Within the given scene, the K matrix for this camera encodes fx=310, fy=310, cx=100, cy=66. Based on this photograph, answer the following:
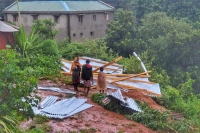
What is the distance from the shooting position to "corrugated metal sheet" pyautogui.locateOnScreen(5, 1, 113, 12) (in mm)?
22922

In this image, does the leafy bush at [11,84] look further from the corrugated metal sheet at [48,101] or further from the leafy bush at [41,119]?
the corrugated metal sheet at [48,101]

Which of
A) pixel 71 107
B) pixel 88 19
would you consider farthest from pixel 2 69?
pixel 88 19

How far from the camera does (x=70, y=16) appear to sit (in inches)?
887

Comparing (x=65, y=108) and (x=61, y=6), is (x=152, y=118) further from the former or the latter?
(x=61, y=6)

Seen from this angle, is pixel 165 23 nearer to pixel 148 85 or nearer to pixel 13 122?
pixel 148 85

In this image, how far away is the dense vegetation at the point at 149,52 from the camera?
10.7 metres

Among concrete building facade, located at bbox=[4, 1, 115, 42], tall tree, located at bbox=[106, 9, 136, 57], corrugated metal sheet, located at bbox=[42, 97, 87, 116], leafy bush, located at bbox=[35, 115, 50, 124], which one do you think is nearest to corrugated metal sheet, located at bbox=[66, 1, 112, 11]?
concrete building facade, located at bbox=[4, 1, 115, 42]

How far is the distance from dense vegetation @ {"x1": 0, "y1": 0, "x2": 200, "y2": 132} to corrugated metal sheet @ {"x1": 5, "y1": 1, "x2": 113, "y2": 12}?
3966mm

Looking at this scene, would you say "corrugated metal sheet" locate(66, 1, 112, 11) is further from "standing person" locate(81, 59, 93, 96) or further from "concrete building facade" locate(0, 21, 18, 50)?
"standing person" locate(81, 59, 93, 96)

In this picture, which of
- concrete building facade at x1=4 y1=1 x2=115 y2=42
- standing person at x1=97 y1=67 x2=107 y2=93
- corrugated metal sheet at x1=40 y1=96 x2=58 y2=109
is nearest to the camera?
corrugated metal sheet at x1=40 y1=96 x2=58 y2=109

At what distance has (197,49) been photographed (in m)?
17.5

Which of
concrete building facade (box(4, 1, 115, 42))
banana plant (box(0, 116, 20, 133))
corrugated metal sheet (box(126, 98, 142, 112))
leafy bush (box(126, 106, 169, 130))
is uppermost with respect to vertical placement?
concrete building facade (box(4, 1, 115, 42))

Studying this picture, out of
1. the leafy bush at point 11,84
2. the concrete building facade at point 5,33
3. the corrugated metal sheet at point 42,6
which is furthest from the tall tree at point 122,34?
the leafy bush at point 11,84

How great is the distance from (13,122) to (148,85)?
294 inches
